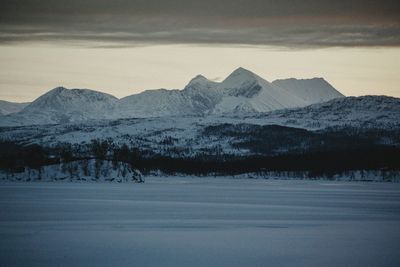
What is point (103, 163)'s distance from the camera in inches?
5871

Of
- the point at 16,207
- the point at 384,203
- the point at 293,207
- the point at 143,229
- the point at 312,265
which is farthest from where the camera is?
the point at 384,203

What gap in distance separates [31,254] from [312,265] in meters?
15.0

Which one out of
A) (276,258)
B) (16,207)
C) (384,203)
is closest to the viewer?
(276,258)

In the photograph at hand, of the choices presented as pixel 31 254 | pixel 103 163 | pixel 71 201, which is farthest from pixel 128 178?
pixel 31 254

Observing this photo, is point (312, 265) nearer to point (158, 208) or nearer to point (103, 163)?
point (158, 208)

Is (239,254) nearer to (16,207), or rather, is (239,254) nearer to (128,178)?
(16,207)

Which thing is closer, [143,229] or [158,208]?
[143,229]

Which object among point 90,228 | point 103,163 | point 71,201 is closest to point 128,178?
point 103,163

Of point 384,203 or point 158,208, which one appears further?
point 384,203

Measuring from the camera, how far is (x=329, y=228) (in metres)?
53.2

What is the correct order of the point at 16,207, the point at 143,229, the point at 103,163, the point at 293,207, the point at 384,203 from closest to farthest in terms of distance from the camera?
1. the point at 143,229
2. the point at 16,207
3. the point at 293,207
4. the point at 384,203
5. the point at 103,163

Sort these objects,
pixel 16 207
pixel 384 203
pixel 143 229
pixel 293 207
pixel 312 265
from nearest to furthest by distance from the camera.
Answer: pixel 312 265
pixel 143 229
pixel 16 207
pixel 293 207
pixel 384 203

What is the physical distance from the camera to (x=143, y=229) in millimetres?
50750

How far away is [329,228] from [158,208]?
2268 centimetres
